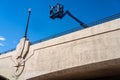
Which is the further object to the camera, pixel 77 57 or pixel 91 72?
pixel 77 57

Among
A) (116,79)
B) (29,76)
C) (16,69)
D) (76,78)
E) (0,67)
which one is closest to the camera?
(116,79)

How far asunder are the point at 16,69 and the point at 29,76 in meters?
2.06

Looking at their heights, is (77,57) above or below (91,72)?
above

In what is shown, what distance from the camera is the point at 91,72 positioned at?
15227mm

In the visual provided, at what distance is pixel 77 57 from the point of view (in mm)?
15711

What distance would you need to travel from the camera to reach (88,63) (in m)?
14.8

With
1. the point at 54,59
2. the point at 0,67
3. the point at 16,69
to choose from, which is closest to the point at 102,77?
the point at 54,59

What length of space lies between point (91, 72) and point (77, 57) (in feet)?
4.84

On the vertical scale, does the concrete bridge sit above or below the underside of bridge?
above

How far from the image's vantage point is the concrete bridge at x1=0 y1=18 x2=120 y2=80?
47.2 ft

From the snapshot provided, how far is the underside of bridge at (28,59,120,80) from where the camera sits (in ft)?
45.8

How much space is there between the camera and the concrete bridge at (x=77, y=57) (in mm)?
14375

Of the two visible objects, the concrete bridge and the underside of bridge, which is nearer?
the underside of bridge

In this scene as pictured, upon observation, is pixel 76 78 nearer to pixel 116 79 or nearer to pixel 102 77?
pixel 102 77
